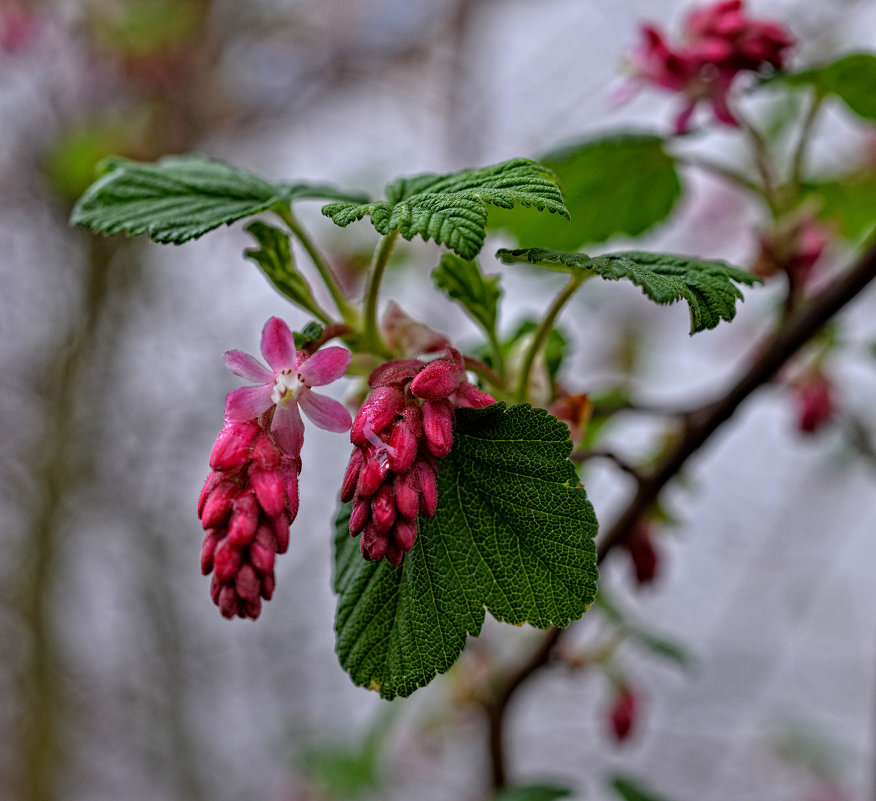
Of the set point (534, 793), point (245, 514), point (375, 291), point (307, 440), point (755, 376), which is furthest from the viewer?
point (307, 440)

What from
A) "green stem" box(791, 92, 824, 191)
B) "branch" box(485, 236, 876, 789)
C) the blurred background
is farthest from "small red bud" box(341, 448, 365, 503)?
the blurred background

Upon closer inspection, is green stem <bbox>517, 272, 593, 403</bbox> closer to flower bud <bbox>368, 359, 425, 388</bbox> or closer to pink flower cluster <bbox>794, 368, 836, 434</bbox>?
flower bud <bbox>368, 359, 425, 388</bbox>

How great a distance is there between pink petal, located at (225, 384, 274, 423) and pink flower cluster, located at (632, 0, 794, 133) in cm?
47

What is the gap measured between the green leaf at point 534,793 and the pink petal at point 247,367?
53 cm

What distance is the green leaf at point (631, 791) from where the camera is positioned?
32.1 inches

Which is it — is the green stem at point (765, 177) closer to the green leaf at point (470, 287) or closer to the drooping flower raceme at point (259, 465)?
the green leaf at point (470, 287)

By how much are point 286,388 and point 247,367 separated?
0.02 meters

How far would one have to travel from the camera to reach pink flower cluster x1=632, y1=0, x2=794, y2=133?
2.04 feet

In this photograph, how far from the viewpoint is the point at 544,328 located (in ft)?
1.58

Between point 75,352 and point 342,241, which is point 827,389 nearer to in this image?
point 342,241

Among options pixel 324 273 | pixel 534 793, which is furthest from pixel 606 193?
pixel 534 793

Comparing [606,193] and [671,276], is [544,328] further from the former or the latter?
[606,193]

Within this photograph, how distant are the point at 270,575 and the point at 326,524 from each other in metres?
2.57

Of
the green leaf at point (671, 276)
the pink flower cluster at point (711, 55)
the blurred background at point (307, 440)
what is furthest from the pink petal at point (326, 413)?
the blurred background at point (307, 440)
